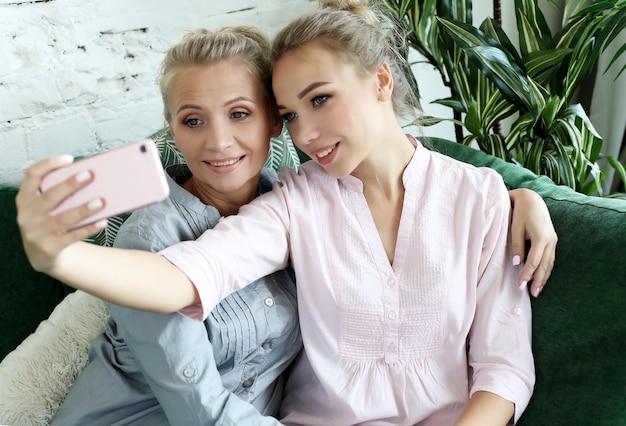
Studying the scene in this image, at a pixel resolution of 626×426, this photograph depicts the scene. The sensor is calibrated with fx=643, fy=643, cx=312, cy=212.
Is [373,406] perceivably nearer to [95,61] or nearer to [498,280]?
[498,280]

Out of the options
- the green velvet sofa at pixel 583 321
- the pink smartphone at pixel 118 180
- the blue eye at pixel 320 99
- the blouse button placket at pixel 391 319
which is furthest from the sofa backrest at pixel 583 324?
the pink smartphone at pixel 118 180

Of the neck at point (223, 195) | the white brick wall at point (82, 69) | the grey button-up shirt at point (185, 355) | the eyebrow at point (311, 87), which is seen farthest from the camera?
the white brick wall at point (82, 69)

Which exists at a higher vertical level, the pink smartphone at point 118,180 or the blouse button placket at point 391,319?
the pink smartphone at point 118,180

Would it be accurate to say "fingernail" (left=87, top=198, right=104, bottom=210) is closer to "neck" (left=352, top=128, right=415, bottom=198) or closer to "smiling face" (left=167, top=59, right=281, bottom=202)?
"smiling face" (left=167, top=59, right=281, bottom=202)

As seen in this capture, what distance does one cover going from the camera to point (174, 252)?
97 cm

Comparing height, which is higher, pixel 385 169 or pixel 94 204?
pixel 94 204

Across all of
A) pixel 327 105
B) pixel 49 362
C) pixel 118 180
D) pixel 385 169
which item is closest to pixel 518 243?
pixel 385 169

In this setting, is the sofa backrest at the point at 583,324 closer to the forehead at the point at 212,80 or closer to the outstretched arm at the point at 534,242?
the outstretched arm at the point at 534,242

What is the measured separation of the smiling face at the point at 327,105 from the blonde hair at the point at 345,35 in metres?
0.02

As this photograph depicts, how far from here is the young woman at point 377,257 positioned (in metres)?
1.12

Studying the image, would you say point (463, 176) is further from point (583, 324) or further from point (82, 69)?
point (82, 69)

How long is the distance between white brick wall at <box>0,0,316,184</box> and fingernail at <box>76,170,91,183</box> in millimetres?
904

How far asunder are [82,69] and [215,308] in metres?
0.81

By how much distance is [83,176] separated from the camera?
70cm
